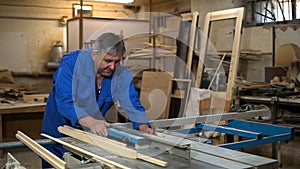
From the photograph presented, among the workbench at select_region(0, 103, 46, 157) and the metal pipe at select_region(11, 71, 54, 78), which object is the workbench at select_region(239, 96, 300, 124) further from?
the metal pipe at select_region(11, 71, 54, 78)

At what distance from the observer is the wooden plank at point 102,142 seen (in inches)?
49.3

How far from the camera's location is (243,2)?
5.01m

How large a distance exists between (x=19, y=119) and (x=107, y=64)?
2.75 metres

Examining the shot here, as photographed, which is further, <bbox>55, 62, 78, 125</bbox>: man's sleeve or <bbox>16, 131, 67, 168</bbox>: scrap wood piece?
<bbox>55, 62, 78, 125</bbox>: man's sleeve

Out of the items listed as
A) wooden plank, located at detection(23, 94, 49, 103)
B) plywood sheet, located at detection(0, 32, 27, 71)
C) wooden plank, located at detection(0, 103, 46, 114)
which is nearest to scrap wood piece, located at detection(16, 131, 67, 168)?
wooden plank, located at detection(0, 103, 46, 114)

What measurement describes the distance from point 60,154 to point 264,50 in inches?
139

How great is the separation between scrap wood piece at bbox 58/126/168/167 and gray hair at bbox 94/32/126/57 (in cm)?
38

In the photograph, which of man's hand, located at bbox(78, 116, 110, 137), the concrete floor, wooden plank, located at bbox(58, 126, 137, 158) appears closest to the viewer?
wooden plank, located at bbox(58, 126, 137, 158)

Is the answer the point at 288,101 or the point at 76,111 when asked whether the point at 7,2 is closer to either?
the point at 288,101

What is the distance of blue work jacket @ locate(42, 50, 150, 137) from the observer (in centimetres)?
170

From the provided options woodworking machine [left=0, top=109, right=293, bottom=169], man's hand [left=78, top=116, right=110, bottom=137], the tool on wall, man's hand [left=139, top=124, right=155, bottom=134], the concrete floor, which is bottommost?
the concrete floor

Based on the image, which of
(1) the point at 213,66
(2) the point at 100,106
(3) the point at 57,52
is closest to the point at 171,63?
(1) the point at 213,66

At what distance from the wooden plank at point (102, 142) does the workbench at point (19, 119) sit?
234 centimetres

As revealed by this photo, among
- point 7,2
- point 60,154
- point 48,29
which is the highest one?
point 7,2
